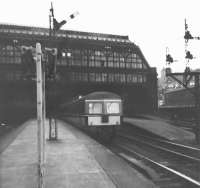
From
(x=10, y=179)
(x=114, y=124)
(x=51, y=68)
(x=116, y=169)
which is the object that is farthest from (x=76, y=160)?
(x=114, y=124)

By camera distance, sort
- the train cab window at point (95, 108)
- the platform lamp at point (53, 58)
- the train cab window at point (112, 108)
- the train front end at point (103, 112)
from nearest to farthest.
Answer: the platform lamp at point (53, 58)
the train front end at point (103, 112)
the train cab window at point (95, 108)
the train cab window at point (112, 108)

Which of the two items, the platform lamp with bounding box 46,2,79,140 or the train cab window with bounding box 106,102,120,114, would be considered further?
the train cab window with bounding box 106,102,120,114

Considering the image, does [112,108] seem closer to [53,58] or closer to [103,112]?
[103,112]

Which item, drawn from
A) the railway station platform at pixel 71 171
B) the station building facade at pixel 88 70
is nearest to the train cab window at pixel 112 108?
the railway station platform at pixel 71 171

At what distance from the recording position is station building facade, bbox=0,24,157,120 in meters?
49.7

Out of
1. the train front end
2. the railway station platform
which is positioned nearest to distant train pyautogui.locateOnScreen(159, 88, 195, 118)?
the train front end

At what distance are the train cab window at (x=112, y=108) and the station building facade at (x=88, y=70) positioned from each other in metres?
31.8

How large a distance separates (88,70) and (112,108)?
36209 millimetres

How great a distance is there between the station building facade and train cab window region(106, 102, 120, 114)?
31838mm

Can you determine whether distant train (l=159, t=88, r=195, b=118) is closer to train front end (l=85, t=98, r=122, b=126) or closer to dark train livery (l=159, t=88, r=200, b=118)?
dark train livery (l=159, t=88, r=200, b=118)

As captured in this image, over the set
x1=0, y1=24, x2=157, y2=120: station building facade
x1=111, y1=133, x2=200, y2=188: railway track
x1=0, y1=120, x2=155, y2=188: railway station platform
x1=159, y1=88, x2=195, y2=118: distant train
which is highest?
x1=0, y1=24, x2=157, y2=120: station building facade

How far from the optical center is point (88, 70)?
176ft

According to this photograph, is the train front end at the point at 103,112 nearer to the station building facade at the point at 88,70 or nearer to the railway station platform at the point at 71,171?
the railway station platform at the point at 71,171

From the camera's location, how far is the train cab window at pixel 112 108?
701 inches
